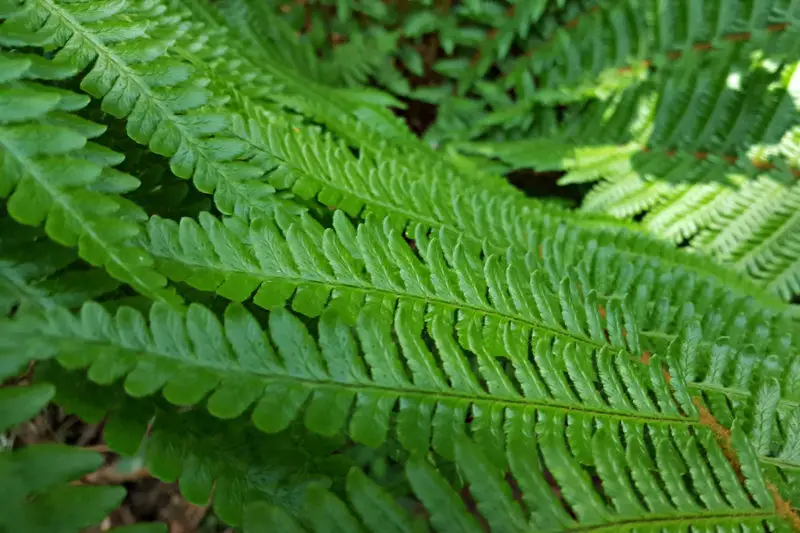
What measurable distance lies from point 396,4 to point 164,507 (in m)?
1.74

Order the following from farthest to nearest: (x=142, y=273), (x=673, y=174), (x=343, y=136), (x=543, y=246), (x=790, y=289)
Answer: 1. (x=673, y=174)
2. (x=790, y=289)
3. (x=343, y=136)
4. (x=543, y=246)
5. (x=142, y=273)

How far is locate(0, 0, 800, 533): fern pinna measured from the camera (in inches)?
24.5

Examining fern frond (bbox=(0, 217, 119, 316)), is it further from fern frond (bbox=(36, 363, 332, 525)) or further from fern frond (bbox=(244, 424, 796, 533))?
fern frond (bbox=(244, 424, 796, 533))

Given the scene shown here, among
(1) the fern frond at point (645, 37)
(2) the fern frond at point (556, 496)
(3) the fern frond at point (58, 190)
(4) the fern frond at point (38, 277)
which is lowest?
(2) the fern frond at point (556, 496)

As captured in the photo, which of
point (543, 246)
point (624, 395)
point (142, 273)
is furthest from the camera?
point (543, 246)

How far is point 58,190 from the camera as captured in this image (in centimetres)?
66

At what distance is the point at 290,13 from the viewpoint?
1.95 metres

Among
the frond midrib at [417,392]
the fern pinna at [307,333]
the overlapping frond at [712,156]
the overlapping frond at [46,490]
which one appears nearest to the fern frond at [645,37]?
the overlapping frond at [712,156]

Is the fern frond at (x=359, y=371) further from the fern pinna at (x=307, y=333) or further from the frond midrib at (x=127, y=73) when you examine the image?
the frond midrib at (x=127, y=73)

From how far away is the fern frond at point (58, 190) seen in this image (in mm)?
651

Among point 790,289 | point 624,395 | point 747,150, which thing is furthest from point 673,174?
point 624,395

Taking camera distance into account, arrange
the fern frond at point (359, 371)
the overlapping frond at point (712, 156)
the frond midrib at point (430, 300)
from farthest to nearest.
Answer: the overlapping frond at point (712, 156)
the frond midrib at point (430, 300)
the fern frond at point (359, 371)

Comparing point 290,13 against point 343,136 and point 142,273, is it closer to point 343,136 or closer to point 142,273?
point 343,136

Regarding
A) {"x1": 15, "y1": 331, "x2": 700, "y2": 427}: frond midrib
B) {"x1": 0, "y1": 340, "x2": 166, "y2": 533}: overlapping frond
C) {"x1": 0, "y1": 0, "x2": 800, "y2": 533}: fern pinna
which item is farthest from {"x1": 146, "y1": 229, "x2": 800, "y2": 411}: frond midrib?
{"x1": 0, "y1": 340, "x2": 166, "y2": 533}: overlapping frond
